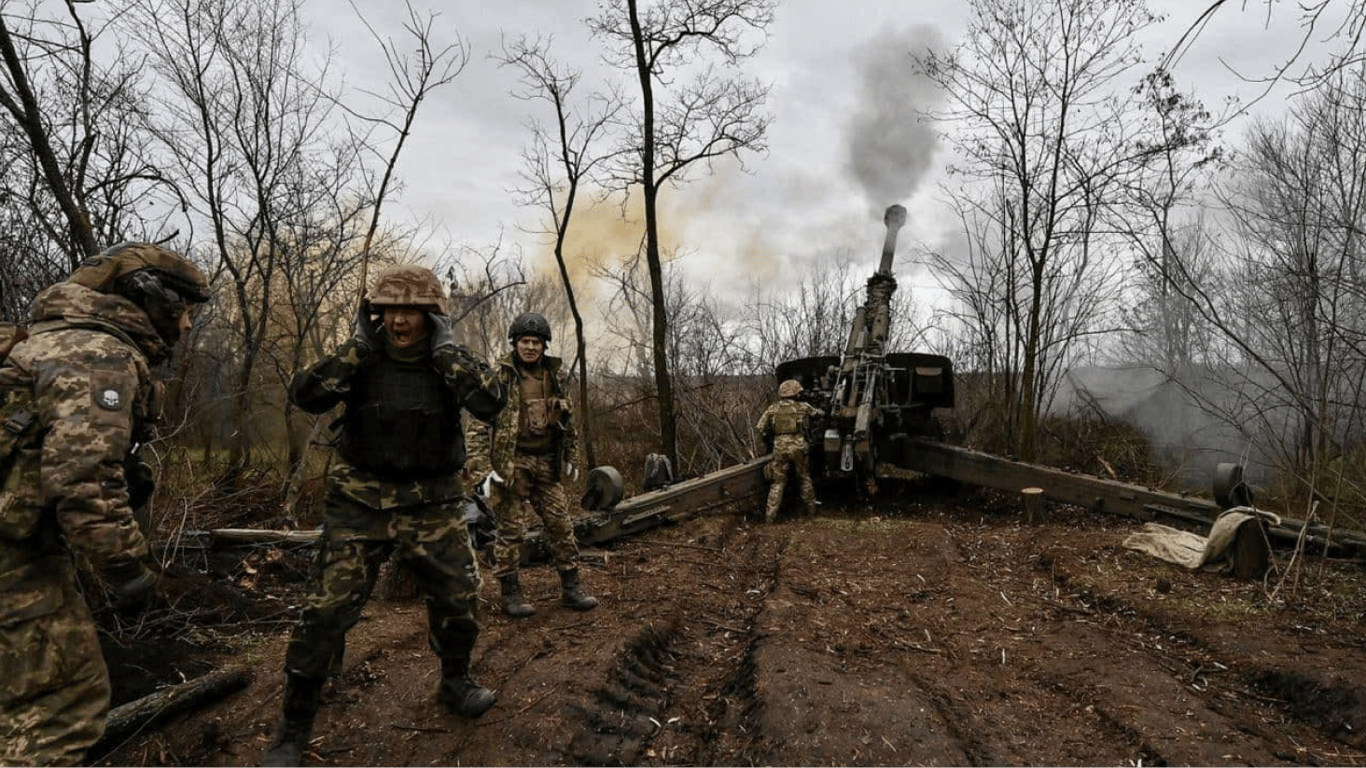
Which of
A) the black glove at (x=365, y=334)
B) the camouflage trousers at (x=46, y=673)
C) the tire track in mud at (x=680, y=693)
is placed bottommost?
the tire track in mud at (x=680, y=693)

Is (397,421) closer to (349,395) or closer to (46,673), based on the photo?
(349,395)

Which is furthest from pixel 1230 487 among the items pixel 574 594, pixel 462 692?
pixel 462 692

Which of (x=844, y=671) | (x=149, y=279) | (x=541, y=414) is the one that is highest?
(x=149, y=279)

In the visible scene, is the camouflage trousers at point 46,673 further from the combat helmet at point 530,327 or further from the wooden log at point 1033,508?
the wooden log at point 1033,508

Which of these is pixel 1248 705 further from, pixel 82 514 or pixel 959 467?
pixel 959 467

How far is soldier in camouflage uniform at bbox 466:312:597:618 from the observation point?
504 centimetres

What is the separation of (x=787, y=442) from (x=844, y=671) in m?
5.17

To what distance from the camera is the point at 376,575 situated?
3295 mm

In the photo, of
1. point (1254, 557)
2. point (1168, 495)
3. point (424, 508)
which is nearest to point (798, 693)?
point (424, 508)

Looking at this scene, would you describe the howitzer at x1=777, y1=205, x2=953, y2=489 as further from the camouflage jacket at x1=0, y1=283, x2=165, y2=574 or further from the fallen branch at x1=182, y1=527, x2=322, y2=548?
the camouflage jacket at x1=0, y1=283, x2=165, y2=574

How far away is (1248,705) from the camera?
3514 mm

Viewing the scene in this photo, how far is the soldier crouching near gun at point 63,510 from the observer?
227 centimetres

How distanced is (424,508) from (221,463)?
7102 mm

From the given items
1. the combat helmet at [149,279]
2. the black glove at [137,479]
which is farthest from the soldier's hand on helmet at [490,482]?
the combat helmet at [149,279]
